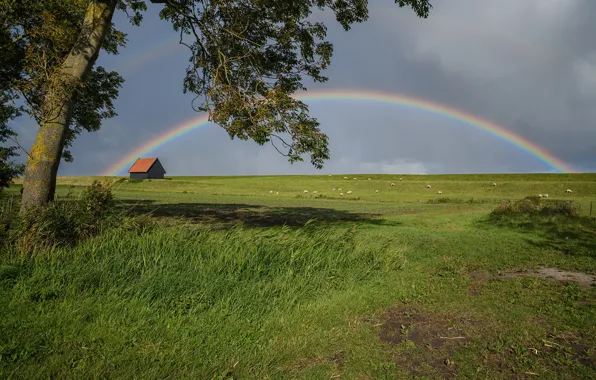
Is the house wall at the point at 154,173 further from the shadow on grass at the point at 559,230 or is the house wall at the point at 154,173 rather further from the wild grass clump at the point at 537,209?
the shadow on grass at the point at 559,230

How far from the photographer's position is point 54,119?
1044 centimetres

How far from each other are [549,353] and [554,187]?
63.1 m

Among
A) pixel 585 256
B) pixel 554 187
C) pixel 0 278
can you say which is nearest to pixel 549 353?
pixel 0 278

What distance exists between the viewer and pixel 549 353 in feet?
17.8

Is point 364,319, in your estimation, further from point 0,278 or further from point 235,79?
point 235,79

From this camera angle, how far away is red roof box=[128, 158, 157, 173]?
106 m

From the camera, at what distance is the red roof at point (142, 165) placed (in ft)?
349

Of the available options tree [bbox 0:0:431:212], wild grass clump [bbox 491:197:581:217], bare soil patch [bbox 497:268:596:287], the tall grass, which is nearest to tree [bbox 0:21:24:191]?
tree [bbox 0:0:431:212]

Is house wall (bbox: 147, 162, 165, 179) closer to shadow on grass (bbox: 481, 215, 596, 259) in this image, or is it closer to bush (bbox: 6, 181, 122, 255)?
shadow on grass (bbox: 481, 215, 596, 259)

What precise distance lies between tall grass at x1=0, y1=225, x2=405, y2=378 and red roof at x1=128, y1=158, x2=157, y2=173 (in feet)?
341

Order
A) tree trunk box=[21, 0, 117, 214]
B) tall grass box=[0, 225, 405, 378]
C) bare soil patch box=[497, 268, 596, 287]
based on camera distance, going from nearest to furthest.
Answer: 1. tall grass box=[0, 225, 405, 378]
2. bare soil patch box=[497, 268, 596, 287]
3. tree trunk box=[21, 0, 117, 214]

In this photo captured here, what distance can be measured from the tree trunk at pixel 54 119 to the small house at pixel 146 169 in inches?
3922

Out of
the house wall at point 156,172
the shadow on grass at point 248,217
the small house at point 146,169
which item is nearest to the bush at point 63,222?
the shadow on grass at point 248,217

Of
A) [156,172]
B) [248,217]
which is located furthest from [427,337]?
[156,172]
